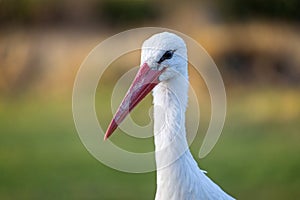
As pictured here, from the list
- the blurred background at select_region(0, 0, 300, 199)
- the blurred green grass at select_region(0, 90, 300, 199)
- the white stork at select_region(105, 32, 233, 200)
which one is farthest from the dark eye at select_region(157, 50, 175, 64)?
the blurred background at select_region(0, 0, 300, 199)

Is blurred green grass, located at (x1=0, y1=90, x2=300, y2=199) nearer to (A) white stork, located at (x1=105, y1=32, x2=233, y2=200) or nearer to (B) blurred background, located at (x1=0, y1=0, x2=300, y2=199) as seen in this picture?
(B) blurred background, located at (x1=0, y1=0, x2=300, y2=199)

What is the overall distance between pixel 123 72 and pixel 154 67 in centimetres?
236

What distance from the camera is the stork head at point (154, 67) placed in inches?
64.1

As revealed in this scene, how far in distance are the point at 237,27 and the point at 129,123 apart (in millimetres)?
1974

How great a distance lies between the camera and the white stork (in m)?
1.63

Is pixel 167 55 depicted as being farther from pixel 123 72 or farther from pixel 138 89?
pixel 123 72

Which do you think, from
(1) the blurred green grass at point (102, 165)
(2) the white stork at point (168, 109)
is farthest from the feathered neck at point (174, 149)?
(1) the blurred green grass at point (102, 165)

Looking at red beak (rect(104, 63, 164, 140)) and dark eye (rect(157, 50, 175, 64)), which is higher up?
dark eye (rect(157, 50, 175, 64))

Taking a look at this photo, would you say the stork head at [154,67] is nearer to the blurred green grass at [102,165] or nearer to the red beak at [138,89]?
the red beak at [138,89]

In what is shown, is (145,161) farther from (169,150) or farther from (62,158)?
(62,158)

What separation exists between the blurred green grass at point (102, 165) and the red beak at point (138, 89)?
74.5 inches

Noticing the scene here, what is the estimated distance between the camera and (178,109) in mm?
1667

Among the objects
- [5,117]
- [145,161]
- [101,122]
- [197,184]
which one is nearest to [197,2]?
[101,122]

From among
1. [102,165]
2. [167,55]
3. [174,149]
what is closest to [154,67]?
[167,55]
